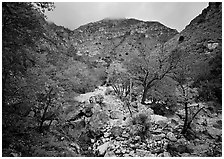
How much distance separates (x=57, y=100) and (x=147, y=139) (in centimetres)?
808

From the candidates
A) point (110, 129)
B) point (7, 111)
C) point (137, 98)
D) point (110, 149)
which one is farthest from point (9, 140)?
point (137, 98)

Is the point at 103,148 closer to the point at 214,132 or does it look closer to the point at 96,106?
the point at 96,106

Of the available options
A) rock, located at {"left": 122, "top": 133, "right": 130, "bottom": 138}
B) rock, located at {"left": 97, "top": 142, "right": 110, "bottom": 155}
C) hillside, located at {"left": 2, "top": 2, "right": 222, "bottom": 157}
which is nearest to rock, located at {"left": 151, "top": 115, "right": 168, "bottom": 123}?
hillside, located at {"left": 2, "top": 2, "right": 222, "bottom": 157}

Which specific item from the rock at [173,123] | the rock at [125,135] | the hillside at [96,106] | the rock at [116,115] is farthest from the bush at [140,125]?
the rock at [116,115]

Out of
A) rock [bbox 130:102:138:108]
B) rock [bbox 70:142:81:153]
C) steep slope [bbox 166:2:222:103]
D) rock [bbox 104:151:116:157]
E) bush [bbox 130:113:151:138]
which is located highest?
steep slope [bbox 166:2:222:103]

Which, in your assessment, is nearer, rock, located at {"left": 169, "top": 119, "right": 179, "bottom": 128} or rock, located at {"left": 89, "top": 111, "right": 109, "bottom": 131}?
rock, located at {"left": 169, "top": 119, "right": 179, "bottom": 128}

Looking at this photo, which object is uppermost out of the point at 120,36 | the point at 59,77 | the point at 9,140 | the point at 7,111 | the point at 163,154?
the point at 120,36

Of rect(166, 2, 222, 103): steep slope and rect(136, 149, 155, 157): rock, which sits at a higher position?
rect(166, 2, 222, 103): steep slope

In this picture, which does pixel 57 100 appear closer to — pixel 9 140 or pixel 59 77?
pixel 59 77

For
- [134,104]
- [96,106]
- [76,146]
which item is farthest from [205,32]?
[76,146]

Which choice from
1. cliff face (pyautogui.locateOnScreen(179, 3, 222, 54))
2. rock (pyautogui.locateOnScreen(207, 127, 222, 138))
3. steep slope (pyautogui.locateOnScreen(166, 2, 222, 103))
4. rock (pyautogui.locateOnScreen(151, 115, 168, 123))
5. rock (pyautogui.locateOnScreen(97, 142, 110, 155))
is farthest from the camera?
cliff face (pyautogui.locateOnScreen(179, 3, 222, 54))

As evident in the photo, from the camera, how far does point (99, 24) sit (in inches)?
2427

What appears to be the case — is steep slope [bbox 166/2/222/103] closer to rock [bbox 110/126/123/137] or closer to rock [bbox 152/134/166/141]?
rock [bbox 152/134/166/141]

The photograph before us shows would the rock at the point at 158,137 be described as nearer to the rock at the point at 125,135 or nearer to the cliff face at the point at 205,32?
the rock at the point at 125,135
